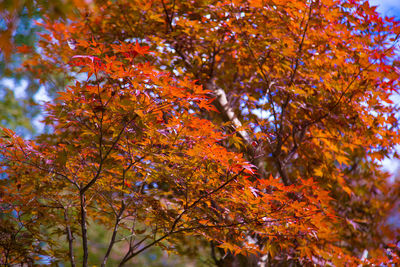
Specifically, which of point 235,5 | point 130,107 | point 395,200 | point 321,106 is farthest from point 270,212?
point 395,200

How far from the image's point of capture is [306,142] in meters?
3.26

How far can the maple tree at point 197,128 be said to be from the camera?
1580 millimetres

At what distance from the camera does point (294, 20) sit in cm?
242

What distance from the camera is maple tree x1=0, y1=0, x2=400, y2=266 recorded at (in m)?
1.58

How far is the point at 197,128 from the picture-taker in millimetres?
1642

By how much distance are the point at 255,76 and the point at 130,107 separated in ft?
7.56

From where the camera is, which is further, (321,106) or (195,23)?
(321,106)

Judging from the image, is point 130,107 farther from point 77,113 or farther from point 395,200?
point 395,200

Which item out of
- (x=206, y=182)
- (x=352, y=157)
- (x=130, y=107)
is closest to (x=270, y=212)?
(x=206, y=182)

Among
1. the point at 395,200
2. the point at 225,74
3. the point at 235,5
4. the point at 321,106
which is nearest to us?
the point at 235,5

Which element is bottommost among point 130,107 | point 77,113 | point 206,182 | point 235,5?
point 206,182

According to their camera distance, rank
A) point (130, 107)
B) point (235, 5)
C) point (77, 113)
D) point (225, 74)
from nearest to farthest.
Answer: point (130, 107) → point (77, 113) → point (235, 5) → point (225, 74)

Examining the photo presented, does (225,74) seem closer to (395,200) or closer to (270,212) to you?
(270,212)

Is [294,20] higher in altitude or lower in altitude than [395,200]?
higher
